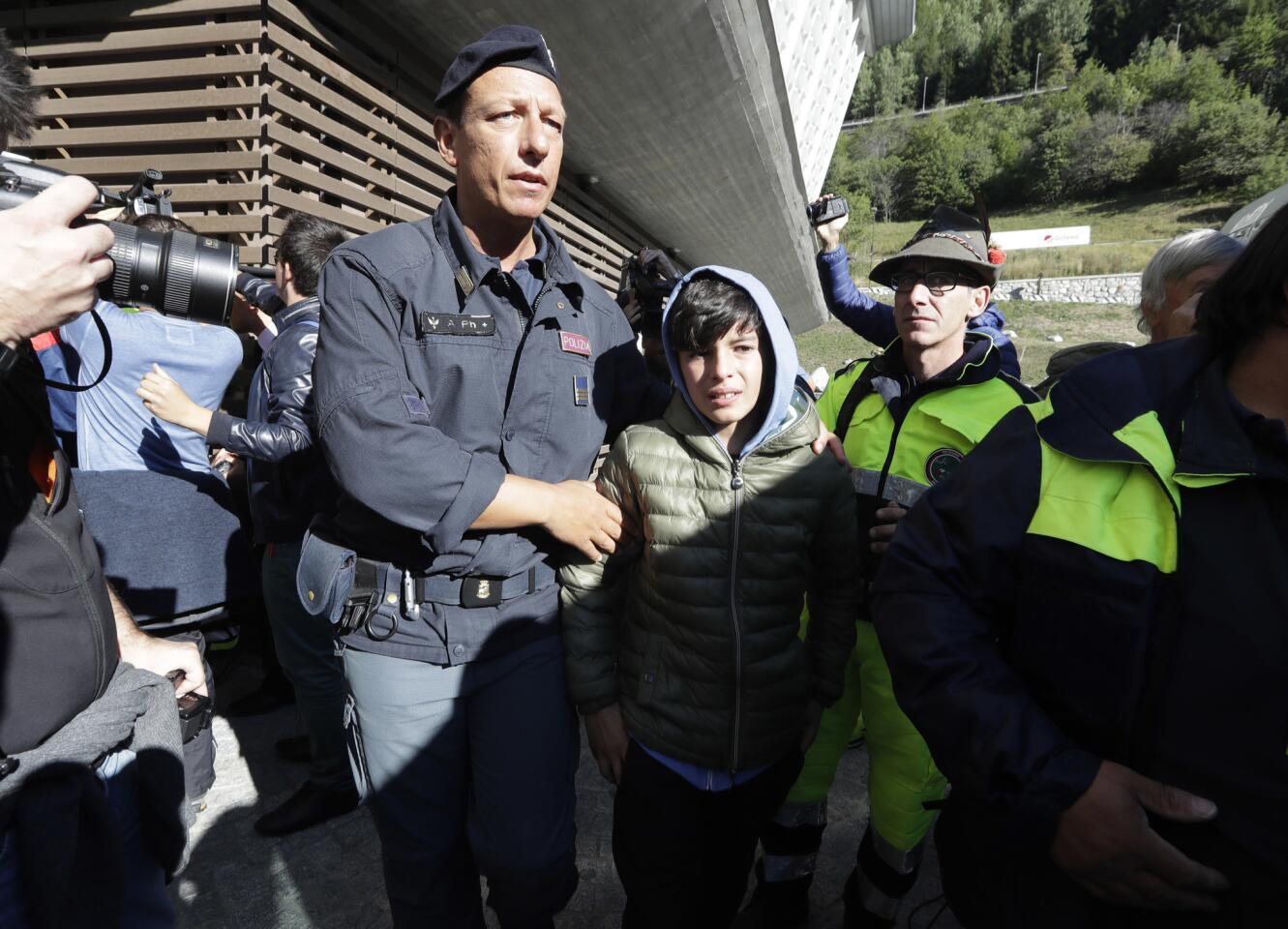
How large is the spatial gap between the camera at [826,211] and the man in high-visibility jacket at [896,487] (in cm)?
103

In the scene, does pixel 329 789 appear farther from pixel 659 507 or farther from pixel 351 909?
pixel 659 507

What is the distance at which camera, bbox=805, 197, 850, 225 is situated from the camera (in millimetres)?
3191

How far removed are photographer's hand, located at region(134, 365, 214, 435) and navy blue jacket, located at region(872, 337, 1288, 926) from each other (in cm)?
258

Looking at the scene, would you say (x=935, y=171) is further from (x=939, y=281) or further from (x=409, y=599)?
(x=409, y=599)

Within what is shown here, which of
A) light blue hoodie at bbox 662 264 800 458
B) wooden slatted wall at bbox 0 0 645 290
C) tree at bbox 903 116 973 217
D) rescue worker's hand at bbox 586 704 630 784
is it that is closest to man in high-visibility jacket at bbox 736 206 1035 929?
light blue hoodie at bbox 662 264 800 458

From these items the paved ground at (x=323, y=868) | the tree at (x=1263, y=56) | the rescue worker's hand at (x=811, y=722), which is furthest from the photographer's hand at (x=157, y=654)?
the tree at (x=1263, y=56)

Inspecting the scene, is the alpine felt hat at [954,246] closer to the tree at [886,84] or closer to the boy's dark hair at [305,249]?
the boy's dark hair at [305,249]

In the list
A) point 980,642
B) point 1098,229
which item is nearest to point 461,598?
point 980,642

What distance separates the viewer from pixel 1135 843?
0.92m

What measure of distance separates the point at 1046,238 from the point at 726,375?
57522 millimetres

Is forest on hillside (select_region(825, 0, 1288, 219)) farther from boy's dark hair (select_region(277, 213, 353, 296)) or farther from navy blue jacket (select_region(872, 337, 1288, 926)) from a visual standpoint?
navy blue jacket (select_region(872, 337, 1288, 926))

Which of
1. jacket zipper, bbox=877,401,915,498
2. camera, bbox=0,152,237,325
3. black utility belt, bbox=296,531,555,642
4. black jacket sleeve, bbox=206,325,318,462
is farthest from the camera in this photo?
black jacket sleeve, bbox=206,325,318,462

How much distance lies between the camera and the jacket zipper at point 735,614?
1.61 m

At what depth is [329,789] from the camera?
2514mm
